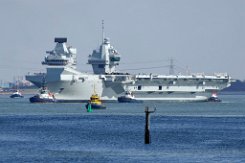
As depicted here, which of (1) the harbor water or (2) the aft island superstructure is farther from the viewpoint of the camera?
(2) the aft island superstructure

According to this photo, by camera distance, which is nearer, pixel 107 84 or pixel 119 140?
pixel 119 140

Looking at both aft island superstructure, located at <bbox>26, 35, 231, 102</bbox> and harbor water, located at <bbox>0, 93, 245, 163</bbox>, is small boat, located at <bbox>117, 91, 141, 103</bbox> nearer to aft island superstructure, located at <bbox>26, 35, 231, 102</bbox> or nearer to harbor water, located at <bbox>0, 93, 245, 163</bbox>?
aft island superstructure, located at <bbox>26, 35, 231, 102</bbox>

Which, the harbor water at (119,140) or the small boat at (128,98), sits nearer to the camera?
the harbor water at (119,140)

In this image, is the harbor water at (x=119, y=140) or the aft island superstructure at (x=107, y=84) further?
the aft island superstructure at (x=107, y=84)

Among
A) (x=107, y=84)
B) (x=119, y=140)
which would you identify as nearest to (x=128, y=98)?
(x=107, y=84)

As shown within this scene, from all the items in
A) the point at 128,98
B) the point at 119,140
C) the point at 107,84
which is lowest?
the point at 119,140

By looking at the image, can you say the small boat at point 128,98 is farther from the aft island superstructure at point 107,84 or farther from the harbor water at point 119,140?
the harbor water at point 119,140

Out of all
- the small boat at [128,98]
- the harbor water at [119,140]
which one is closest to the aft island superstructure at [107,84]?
the small boat at [128,98]

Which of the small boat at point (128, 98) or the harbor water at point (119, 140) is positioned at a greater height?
the small boat at point (128, 98)

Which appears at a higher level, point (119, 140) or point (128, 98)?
point (128, 98)

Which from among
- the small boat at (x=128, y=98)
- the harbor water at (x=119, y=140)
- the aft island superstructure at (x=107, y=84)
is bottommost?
the harbor water at (x=119, y=140)

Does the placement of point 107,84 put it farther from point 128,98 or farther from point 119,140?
point 119,140

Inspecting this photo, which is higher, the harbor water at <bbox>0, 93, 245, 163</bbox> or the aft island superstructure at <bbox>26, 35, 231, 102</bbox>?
the aft island superstructure at <bbox>26, 35, 231, 102</bbox>

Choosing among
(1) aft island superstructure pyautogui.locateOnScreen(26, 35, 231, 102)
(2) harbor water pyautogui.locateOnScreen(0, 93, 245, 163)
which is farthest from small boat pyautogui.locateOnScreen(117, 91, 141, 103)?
(2) harbor water pyautogui.locateOnScreen(0, 93, 245, 163)
